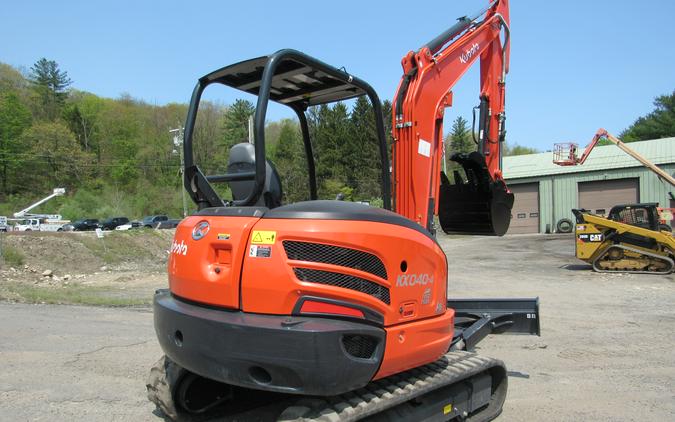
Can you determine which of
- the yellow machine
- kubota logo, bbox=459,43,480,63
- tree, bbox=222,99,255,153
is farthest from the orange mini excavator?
the yellow machine

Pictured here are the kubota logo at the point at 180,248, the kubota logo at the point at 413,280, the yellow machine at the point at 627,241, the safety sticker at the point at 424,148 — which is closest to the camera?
the kubota logo at the point at 413,280

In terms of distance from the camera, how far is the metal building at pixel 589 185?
32.9 m

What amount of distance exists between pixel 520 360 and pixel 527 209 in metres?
33.3

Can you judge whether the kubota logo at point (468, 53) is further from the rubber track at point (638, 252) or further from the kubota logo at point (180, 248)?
→ the rubber track at point (638, 252)

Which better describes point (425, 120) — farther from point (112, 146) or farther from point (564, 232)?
point (112, 146)

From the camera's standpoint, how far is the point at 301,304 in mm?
2779

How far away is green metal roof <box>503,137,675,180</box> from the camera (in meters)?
33.9

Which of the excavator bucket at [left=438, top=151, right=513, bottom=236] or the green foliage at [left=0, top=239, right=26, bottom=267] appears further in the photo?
the green foliage at [left=0, top=239, right=26, bottom=267]

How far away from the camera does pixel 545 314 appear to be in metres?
8.74

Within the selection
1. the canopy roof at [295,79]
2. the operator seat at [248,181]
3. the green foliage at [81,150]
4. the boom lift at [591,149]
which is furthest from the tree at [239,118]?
the green foliage at [81,150]

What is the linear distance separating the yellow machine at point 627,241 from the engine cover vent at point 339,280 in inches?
563

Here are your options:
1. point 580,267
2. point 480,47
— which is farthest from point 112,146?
point 480,47

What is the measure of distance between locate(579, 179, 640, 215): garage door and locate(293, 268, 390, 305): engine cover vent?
3442 cm

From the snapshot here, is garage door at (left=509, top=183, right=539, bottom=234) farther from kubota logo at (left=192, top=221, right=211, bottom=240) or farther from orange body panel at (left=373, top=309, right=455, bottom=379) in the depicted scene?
kubota logo at (left=192, top=221, right=211, bottom=240)
